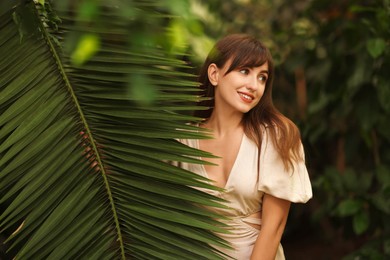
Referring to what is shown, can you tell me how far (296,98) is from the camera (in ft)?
20.5

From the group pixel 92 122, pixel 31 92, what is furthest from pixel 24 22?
pixel 92 122

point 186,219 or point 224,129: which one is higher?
point 224,129

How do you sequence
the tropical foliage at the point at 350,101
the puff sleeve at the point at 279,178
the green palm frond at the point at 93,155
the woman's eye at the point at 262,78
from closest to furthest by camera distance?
the green palm frond at the point at 93,155 → the puff sleeve at the point at 279,178 → the woman's eye at the point at 262,78 → the tropical foliage at the point at 350,101

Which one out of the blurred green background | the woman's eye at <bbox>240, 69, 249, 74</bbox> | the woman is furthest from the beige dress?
the blurred green background

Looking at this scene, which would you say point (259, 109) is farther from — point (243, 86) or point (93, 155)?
point (93, 155)

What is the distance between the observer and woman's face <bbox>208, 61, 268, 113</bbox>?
7.65 feet

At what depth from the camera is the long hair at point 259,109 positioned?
7.57 ft

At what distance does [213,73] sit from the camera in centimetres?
243

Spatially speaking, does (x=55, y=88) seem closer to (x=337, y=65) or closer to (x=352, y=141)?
(x=337, y=65)

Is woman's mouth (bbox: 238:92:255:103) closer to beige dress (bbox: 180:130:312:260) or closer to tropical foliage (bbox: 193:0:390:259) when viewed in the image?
beige dress (bbox: 180:130:312:260)

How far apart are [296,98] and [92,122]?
14.5 feet

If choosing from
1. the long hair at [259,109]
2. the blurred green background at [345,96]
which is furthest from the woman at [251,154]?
the blurred green background at [345,96]

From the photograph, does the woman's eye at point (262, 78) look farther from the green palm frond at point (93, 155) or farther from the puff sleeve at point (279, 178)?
the green palm frond at point (93, 155)

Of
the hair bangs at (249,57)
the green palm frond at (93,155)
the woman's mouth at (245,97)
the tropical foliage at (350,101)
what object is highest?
the tropical foliage at (350,101)
